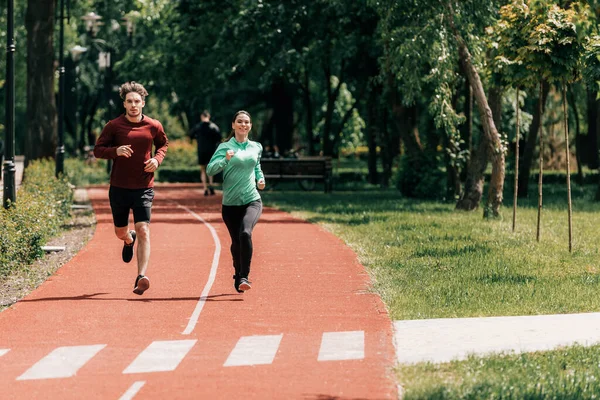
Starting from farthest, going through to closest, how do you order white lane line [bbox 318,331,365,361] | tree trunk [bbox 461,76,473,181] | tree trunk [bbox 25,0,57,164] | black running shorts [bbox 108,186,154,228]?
tree trunk [bbox 461,76,473,181] < tree trunk [bbox 25,0,57,164] < black running shorts [bbox 108,186,154,228] < white lane line [bbox 318,331,365,361]

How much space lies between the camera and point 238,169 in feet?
39.2

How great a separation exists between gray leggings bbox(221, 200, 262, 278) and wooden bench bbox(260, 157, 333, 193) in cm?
2206

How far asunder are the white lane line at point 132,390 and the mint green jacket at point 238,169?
13.7 feet

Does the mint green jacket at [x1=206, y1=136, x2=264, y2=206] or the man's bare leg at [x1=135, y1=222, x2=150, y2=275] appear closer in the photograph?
the mint green jacket at [x1=206, y1=136, x2=264, y2=206]

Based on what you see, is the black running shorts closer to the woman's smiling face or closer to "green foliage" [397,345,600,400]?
the woman's smiling face

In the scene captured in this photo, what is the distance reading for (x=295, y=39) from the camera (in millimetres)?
31141

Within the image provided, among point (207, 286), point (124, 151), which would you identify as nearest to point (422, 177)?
point (207, 286)

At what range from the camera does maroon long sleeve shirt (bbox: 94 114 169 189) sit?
11.7m

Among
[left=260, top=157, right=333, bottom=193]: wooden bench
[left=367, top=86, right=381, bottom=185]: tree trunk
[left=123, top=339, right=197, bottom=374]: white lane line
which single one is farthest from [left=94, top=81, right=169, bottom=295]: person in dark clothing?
[left=367, top=86, right=381, bottom=185]: tree trunk

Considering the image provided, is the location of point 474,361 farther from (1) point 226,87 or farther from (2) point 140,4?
(1) point 226,87

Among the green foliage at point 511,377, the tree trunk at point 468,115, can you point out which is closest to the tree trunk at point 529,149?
the tree trunk at point 468,115

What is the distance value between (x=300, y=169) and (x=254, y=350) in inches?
1019

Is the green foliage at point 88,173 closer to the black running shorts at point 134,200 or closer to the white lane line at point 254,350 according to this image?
the black running shorts at point 134,200

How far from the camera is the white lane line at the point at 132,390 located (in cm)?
745
